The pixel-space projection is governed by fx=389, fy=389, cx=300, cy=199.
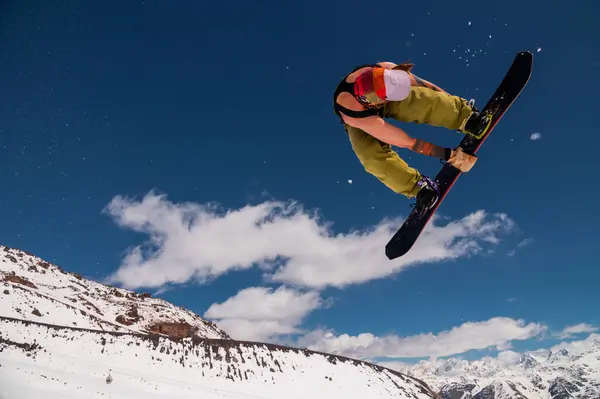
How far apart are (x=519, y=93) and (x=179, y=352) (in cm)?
3526

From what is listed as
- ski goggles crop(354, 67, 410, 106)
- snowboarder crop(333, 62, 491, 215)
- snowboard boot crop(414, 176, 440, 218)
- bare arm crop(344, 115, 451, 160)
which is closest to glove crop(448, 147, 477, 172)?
snowboarder crop(333, 62, 491, 215)

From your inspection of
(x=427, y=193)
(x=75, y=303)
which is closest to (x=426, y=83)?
(x=427, y=193)

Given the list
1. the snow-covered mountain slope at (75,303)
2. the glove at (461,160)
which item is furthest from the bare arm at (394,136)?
the snow-covered mountain slope at (75,303)

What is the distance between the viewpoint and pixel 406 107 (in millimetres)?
6242

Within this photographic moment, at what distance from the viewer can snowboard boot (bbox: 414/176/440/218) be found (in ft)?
23.2

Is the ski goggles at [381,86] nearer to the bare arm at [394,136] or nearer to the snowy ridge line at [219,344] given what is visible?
the bare arm at [394,136]

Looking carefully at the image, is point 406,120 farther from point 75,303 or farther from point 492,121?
point 75,303

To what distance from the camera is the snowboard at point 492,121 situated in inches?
269

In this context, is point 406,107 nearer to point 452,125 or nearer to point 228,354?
point 452,125

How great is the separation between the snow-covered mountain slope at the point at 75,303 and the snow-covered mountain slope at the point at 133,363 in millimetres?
253

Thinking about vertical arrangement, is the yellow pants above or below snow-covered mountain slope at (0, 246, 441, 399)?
below

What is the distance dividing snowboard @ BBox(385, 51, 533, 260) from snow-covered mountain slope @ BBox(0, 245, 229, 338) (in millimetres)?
44964

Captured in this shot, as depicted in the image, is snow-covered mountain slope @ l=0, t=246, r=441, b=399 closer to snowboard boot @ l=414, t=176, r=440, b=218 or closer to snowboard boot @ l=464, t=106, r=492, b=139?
snowboard boot @ l=414, t=176, r=440, b=218

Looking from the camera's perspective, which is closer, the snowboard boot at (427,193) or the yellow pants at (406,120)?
the yellow pants at (406,120)
